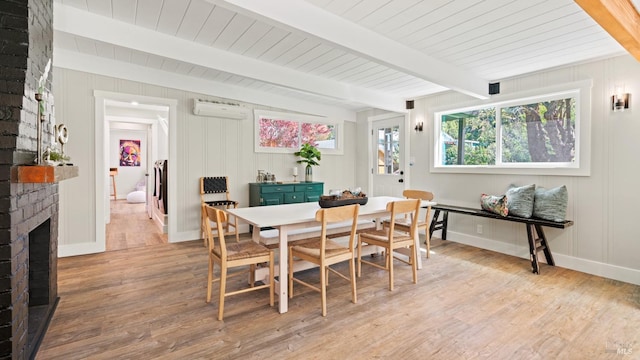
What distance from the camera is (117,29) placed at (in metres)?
2.75

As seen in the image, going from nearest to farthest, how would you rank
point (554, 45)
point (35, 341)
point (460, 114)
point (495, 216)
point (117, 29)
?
point (35, 341), point (117, 29), point (554, 45), point (495, 216), point (460, 114)

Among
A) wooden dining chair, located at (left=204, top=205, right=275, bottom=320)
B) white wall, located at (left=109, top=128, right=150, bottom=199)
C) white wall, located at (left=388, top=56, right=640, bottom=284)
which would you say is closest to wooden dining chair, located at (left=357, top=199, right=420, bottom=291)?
wooden dining chair, located at (left=204, top=205, right=275, bottom=320)

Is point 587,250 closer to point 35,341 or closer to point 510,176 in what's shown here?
point 510,176

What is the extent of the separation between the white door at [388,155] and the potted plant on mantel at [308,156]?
4.15ft

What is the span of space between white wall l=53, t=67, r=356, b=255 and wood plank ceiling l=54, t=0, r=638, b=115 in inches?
11.1

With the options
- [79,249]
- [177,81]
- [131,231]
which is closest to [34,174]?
[79,249]

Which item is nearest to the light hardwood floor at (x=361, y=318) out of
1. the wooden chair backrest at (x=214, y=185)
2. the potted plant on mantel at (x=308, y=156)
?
Result: the wooden chair backrest at (x=214, y=185)

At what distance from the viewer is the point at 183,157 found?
471cm

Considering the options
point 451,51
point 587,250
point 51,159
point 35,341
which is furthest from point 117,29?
point 587,250

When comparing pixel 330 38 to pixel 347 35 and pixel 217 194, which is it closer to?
pixel 347 35

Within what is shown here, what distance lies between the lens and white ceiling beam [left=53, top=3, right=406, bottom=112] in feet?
8.52

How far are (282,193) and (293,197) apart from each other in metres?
0.24

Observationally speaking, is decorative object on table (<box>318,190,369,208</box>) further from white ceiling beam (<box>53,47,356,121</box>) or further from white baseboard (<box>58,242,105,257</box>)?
white baseboard (<box>58,242,105,257</box>)

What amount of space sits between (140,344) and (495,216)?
12.8 feet
